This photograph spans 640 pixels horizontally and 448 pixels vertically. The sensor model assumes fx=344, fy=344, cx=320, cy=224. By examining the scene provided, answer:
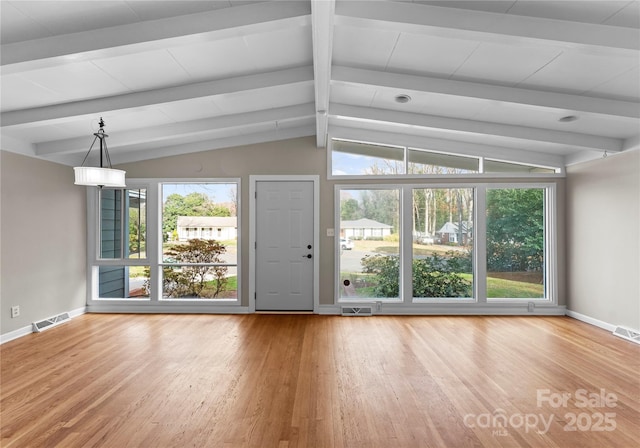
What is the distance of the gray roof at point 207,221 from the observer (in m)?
5.54

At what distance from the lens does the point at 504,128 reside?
14.4ft

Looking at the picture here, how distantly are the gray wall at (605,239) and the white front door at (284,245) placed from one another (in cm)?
390

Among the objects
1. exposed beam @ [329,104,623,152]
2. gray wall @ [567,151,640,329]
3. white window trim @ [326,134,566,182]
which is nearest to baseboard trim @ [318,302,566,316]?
gray wall @ [567,151,640,329]

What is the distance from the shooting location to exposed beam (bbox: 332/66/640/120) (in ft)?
11.3

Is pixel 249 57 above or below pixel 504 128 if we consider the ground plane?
above

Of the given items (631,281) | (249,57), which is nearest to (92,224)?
(249,57)

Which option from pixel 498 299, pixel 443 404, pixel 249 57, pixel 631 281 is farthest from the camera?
pixel 498 299

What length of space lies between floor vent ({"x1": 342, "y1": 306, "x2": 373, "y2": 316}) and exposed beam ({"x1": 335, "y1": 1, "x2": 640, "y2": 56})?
152 inches

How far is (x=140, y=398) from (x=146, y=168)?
12.4 ft

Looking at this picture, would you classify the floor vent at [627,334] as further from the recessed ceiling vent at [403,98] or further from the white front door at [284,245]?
the white front door at [284,245]

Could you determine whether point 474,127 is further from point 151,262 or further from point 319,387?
point 151,262

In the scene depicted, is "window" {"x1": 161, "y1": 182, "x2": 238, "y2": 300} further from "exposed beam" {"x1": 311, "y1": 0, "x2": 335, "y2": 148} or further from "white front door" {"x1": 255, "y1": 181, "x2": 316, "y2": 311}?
"exposed beam" {"x1": 311, "y1": 0, "x2": 335, "y2": 148}

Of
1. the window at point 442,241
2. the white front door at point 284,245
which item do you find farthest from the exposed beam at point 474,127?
the white front door at point 284,245

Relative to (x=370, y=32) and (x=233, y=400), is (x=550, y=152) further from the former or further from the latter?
(x=233, y=400)
